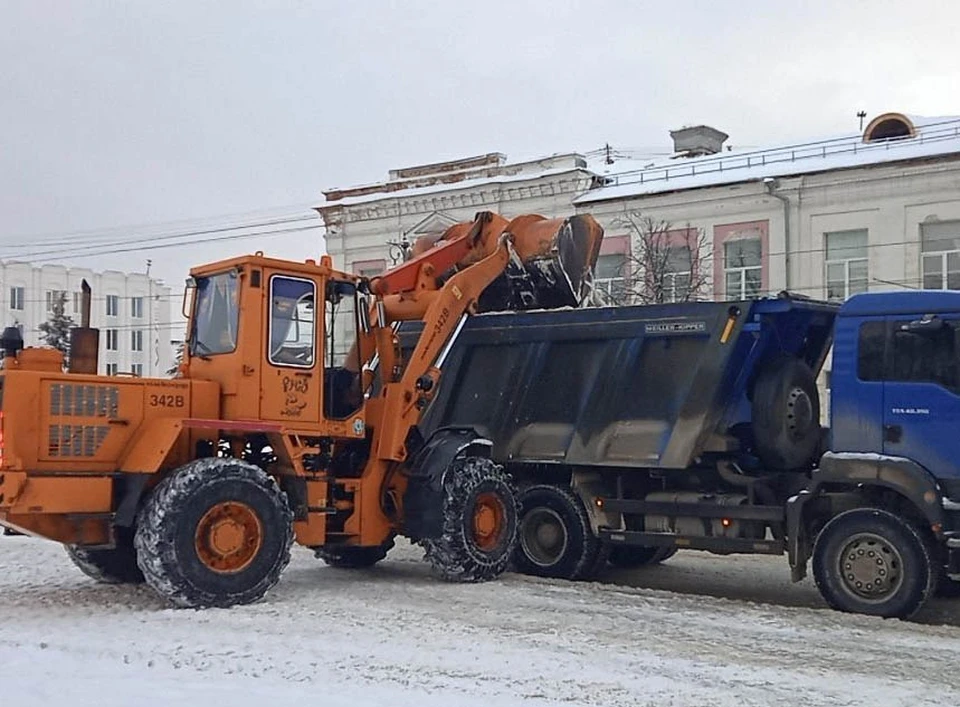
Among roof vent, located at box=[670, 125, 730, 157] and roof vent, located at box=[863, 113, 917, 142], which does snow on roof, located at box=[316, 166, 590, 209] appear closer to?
roof vent, located at box=[670, 125, 730, 157]

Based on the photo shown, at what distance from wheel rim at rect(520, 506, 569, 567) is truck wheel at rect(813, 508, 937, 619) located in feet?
9.55

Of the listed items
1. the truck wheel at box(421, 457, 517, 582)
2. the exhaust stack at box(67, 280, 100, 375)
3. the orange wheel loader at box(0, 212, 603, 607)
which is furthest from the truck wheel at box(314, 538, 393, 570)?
the exhaust stack at box(67, 280, 100, 375)

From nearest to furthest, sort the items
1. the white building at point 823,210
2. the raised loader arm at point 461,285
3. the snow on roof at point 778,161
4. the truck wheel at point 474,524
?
the truck wheel at point 474,524, the raised loader arm at point 461,285, the white building at point 823,210, the snow on roof at point 778,161

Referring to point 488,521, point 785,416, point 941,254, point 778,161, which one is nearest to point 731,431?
point 785,416

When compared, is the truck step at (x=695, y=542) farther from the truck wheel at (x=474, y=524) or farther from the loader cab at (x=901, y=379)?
the loader cab at (x=901, y=379)

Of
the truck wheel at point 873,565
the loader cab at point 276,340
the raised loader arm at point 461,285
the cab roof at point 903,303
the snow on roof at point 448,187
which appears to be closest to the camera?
the truck wheel at point 873,565

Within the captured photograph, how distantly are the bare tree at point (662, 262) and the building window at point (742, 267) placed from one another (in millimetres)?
451

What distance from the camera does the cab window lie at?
10.4m

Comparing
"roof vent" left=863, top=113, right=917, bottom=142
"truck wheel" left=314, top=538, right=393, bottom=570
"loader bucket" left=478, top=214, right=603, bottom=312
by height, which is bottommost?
"truck wheel" left=314, top=538, right=393, bottom=570

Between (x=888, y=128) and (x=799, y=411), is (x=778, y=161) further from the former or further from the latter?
(x=799, y=411)

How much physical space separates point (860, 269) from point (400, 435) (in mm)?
15187

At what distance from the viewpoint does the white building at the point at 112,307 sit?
222 ft

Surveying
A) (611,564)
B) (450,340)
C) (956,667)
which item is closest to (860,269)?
(611,564)

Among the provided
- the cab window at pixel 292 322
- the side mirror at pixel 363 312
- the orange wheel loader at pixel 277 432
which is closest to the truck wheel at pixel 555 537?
the orange wheel loader at pixel 277 432
